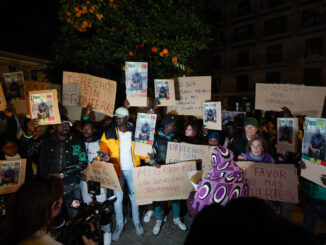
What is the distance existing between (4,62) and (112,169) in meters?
9.00

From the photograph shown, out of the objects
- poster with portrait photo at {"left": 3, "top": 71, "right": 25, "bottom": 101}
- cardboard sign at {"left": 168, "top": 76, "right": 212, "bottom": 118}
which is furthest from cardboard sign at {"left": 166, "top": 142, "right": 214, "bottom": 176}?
poster with portrait photo at {"left": 3, "top": 71, "right": 25, "bottom": 101}

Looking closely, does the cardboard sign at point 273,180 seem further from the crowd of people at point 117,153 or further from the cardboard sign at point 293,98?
the cardboard sign at point 293,98

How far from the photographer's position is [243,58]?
27.9 meters

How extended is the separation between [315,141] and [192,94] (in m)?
2.05

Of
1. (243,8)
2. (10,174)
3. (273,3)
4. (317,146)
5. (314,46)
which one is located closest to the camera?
(317,146)

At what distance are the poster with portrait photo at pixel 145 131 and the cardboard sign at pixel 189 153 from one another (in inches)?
15.8

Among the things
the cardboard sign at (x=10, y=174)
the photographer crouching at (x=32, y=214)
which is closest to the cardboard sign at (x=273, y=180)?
the photographer crouching at (x=32, y=214)

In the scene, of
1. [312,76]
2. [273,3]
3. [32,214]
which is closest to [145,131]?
[32,214]

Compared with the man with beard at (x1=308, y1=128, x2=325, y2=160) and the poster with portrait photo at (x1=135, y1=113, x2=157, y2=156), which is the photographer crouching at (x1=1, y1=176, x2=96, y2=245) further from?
the man with beard at (x1=308, y1=128, x2=325, y2=160)

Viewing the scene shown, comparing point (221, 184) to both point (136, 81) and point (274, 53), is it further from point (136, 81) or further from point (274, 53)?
point (274, 53)

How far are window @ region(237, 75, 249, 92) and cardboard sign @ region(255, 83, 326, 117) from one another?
85.9 feet

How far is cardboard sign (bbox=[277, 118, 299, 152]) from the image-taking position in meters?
3.03

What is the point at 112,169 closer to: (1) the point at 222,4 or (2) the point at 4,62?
(2) the point at 4,62

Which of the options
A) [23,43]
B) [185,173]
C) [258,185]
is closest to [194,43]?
[185,173]
